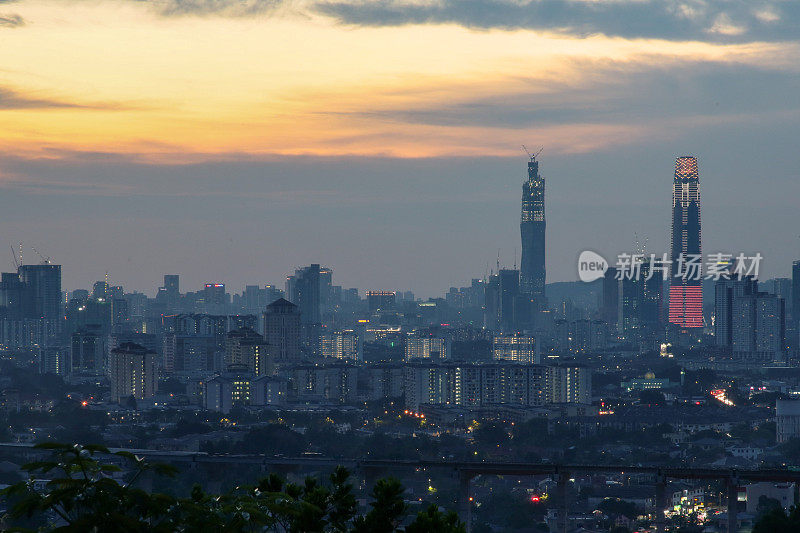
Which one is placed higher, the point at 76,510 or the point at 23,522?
the point at 76,510

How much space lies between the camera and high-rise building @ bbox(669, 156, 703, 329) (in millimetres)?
153750

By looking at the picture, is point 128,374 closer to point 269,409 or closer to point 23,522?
point 269,409

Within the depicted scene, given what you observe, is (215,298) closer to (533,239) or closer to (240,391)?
(533,239)

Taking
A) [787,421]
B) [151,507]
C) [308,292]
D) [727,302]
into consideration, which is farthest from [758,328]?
[151,507]

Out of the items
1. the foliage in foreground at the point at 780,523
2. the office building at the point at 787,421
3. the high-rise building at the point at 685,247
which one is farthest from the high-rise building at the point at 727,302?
the foliage in foreground at the point at 780,523

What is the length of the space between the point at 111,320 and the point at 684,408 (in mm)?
76232

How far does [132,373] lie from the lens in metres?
85.6

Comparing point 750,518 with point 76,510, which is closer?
point 76,510

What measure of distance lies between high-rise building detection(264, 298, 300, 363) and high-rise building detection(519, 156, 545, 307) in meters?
62.0

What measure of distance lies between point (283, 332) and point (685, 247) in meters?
61.2

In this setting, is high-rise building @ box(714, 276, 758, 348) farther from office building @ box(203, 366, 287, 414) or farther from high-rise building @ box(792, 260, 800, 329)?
office building @ box(203, 366, 287, 414)

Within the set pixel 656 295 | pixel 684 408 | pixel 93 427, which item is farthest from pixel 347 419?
pixel 656 295

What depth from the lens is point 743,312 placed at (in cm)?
12788

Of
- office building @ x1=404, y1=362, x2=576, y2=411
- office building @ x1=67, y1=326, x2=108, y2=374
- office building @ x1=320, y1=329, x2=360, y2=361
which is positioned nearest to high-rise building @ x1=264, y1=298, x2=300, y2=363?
office building @ x1=67, y1=326, x2=108, y2=374
